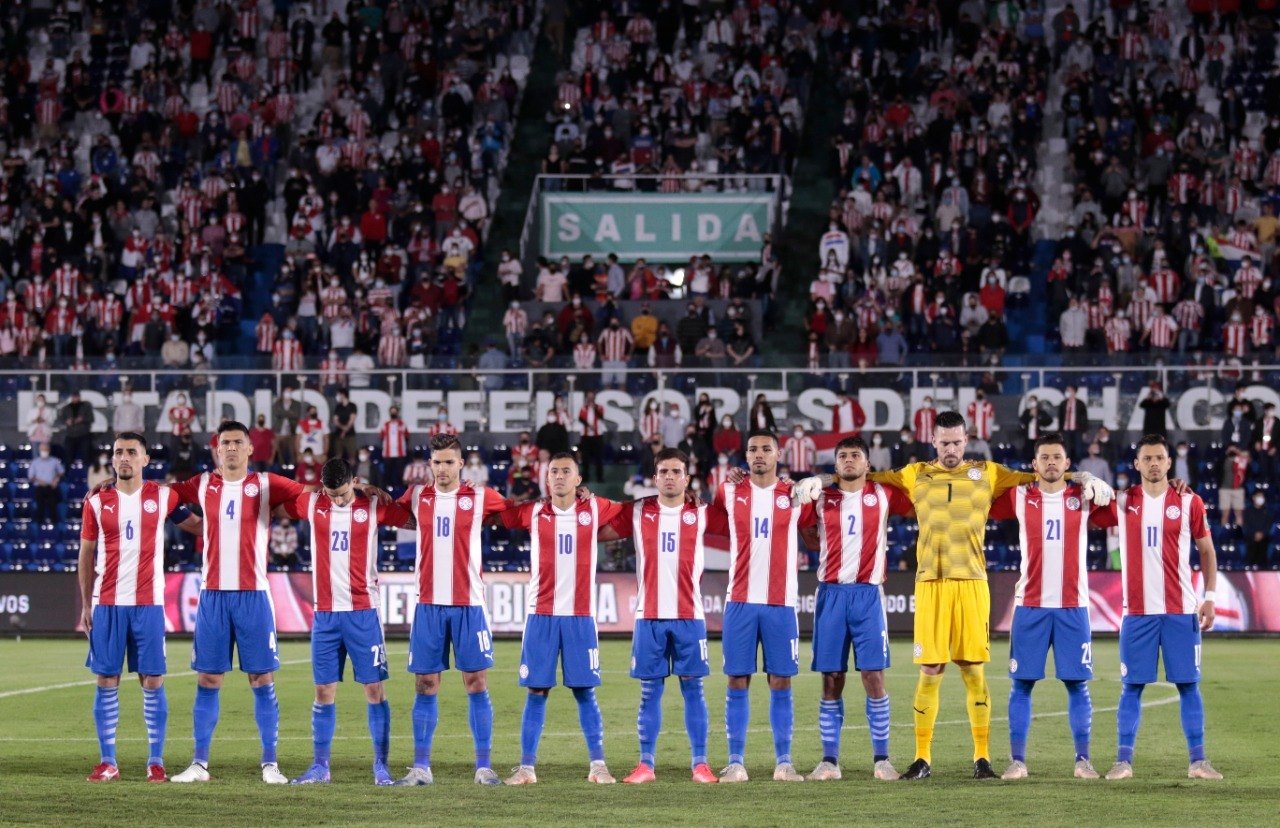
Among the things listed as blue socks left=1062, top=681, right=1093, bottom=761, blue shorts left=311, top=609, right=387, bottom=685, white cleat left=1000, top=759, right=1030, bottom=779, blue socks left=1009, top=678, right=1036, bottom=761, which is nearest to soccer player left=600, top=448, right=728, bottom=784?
blue shorts left=311, top=609, right=387, bottom=685

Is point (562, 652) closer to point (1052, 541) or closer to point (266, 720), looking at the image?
point (266, 720)

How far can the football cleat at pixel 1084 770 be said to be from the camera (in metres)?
13.1

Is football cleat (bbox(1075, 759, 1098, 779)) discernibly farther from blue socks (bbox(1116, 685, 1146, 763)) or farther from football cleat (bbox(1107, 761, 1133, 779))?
blue socks (bbox(1116, 685, 1146, 763))

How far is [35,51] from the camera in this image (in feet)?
135

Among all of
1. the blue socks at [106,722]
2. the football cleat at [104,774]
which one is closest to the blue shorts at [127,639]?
the blue socks at [106,722]

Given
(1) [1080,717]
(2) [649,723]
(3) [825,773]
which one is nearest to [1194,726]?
(1) [1080,717]

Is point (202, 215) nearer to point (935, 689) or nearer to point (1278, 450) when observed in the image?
point (1278, 450)

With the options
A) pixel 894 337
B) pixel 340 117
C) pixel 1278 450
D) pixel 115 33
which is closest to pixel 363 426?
pixel 894 337

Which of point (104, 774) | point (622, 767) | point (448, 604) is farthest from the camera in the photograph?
point (622, 767)

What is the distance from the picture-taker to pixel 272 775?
12961 millimetres

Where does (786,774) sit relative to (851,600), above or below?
below

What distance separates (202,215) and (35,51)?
26.5ft

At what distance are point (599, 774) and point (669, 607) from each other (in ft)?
4.00

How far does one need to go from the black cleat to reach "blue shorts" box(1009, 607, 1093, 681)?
2.58 feet
